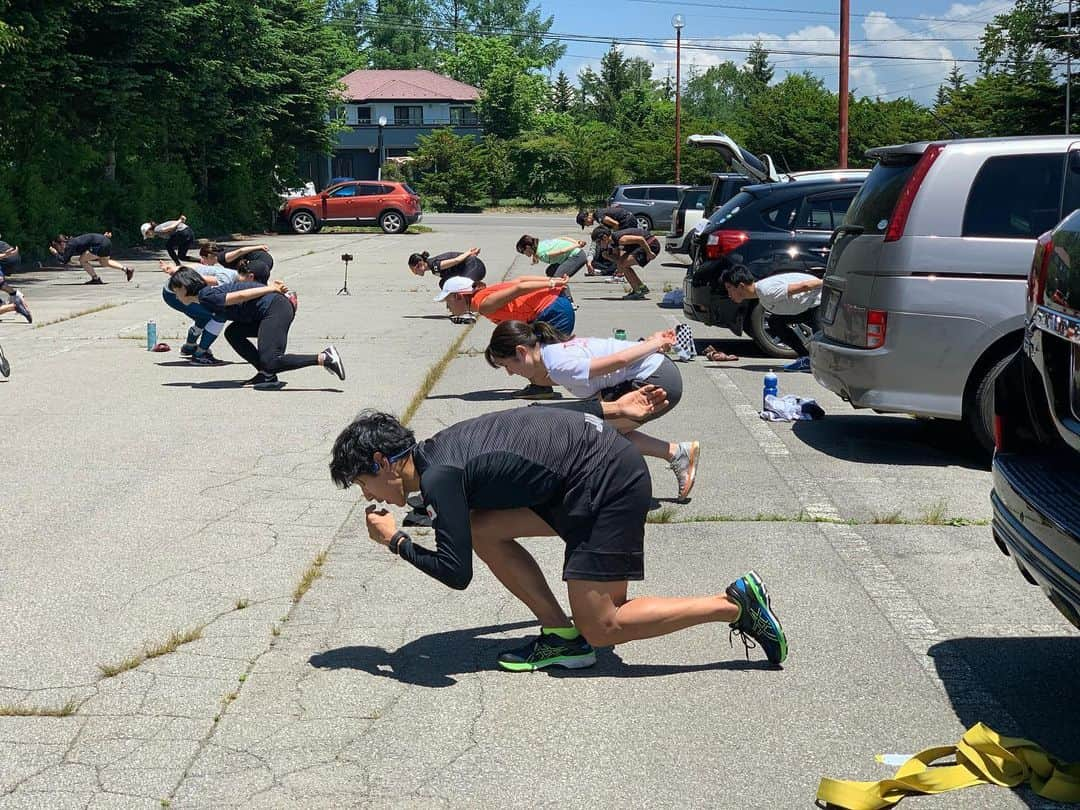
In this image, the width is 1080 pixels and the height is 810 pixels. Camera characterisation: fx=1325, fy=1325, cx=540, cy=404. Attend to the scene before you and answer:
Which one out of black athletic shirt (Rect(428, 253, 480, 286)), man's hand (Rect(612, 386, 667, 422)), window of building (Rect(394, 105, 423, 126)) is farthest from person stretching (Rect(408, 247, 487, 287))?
window of building (Rect(394, 105, 423, 126))

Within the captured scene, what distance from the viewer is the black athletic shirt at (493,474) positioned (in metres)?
4.54

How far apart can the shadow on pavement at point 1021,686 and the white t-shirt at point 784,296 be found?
7.17 meters

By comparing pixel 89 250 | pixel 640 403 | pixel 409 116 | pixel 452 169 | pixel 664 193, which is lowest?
pixel 664 193

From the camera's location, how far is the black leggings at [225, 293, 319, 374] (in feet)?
39.6

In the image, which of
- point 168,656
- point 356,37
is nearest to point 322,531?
point 168,656

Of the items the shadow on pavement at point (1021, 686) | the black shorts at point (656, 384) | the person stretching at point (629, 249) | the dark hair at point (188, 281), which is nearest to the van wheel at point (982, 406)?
the black shorts at point (656, 384)

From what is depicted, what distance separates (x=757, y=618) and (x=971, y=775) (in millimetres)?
1136

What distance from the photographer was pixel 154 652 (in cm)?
519

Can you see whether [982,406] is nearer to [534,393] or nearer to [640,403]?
[640,403]

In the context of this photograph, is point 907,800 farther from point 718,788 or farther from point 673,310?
point 673,310

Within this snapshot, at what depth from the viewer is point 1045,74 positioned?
4175 cm

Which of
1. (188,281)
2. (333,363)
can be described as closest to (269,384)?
(333,363)

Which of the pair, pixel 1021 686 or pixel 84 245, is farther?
pixel 84 245

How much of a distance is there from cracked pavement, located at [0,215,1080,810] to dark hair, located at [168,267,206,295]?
2459 millimetres
